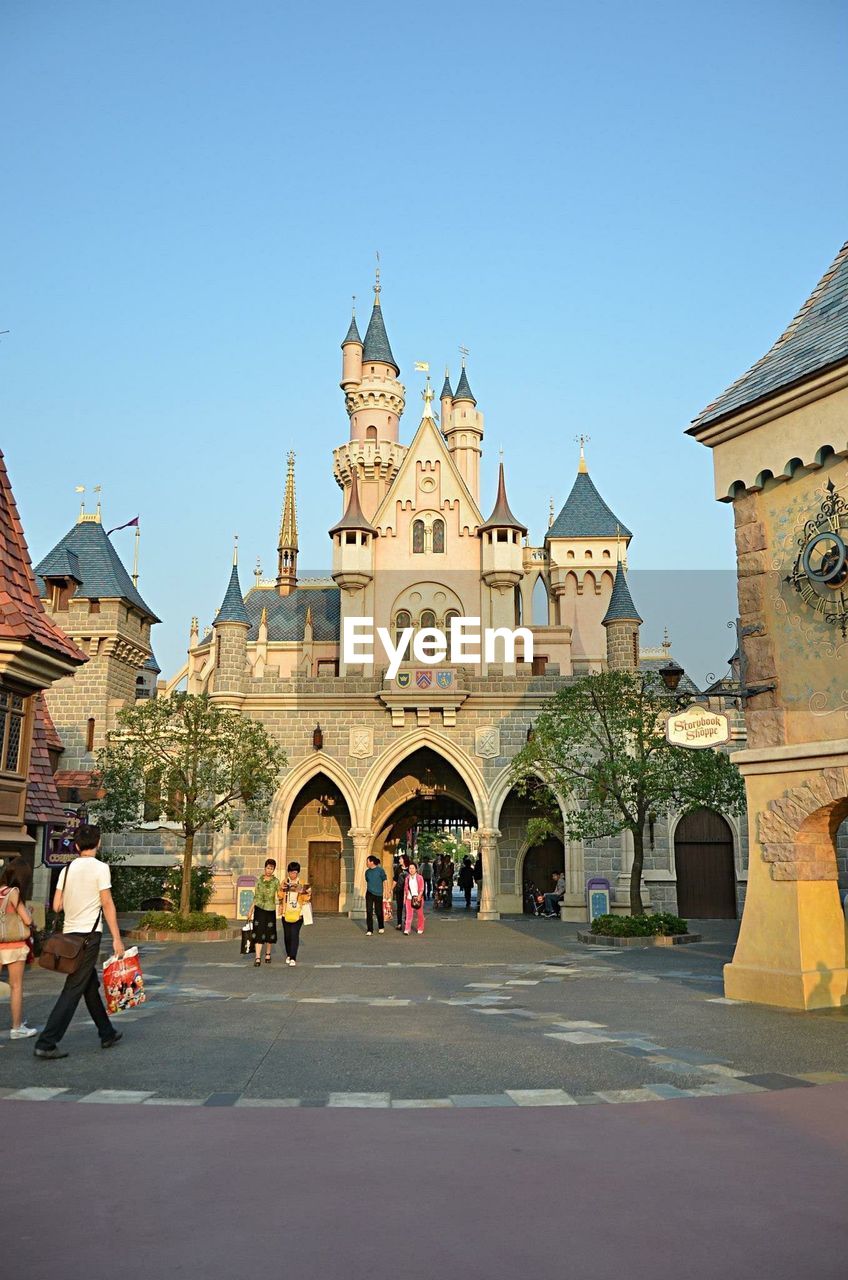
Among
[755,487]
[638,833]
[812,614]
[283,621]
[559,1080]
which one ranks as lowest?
[559,1080]

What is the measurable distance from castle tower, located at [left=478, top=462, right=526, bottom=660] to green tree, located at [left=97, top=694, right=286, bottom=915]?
728 inches

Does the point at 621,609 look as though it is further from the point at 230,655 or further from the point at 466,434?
the point at 466,434

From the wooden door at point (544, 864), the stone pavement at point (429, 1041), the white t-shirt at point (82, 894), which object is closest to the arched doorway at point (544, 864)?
the wooden door at point (544, 864)

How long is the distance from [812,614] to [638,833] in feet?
37.4

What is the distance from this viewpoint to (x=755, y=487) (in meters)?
11.9

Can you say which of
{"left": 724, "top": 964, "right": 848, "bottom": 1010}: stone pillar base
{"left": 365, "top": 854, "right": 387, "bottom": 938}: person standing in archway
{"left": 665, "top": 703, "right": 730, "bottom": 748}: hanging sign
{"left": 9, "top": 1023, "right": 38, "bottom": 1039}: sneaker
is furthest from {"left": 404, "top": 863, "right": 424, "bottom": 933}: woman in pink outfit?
{"left": 9, "top": 1023, "right": 38, "bottom": 1039}: sneaker

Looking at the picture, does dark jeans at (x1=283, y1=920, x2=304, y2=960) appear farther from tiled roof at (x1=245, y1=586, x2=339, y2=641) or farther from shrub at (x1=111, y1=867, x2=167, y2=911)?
tiled roof at (x1=245, y1=586, x2=339, y2=641)

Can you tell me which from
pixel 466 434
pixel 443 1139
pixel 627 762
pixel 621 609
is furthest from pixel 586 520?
pixel 443 1139

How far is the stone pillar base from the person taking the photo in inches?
414

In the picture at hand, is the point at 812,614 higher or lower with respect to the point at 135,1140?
higher

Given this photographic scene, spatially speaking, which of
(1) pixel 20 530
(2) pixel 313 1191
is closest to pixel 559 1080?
(2) pixel 313 1191

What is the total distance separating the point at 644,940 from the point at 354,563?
24.1 meters

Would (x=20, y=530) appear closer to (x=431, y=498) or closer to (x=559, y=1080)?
(x=559, y=1080)

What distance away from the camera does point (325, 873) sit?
112 feet
